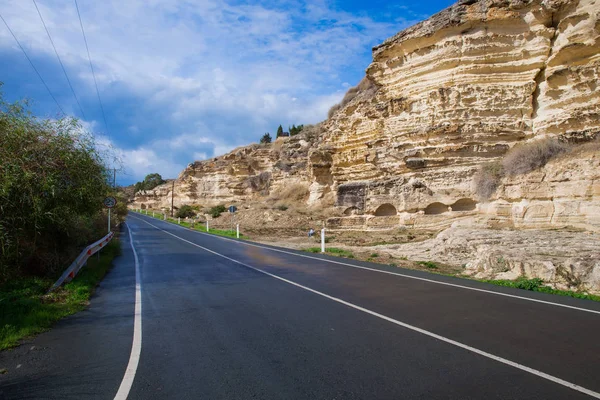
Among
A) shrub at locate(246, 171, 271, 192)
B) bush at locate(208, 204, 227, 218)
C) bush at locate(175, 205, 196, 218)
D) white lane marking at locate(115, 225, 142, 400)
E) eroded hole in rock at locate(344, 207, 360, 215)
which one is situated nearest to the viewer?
white lane marking at locate(115, 225, 142, 400)

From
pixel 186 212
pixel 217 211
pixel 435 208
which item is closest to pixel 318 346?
pixel 435 208

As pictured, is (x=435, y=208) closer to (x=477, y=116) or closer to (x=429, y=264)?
(x=477, y=116)

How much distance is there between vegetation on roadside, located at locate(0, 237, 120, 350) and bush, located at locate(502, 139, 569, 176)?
58.3ft

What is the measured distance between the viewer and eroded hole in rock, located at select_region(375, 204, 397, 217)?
24.2 m

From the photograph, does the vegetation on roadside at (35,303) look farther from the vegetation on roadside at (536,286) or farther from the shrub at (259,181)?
the shrub at (259,181)

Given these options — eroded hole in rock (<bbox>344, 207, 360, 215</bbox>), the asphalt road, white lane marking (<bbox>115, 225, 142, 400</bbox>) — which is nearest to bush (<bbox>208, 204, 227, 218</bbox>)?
eroded hole in rock (<bbox>344, 207, 360, 215</bbox>)

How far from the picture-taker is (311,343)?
509cm

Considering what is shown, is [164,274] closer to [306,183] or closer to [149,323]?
[149,323]

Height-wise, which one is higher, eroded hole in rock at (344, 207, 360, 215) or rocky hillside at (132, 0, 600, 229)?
rocky hillside at (132, 0, 600, 229)

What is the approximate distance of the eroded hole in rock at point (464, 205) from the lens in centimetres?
2044

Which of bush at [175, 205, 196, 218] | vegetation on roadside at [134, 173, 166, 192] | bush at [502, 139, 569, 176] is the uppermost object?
vegetation on roadside at [134, 173, 166, 192]

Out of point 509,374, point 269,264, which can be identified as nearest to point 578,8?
point 269,264

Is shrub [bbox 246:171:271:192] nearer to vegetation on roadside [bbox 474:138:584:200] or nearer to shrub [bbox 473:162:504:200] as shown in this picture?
shrub [bbox 473:162:504:200]

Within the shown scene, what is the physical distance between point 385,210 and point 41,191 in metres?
19.5
